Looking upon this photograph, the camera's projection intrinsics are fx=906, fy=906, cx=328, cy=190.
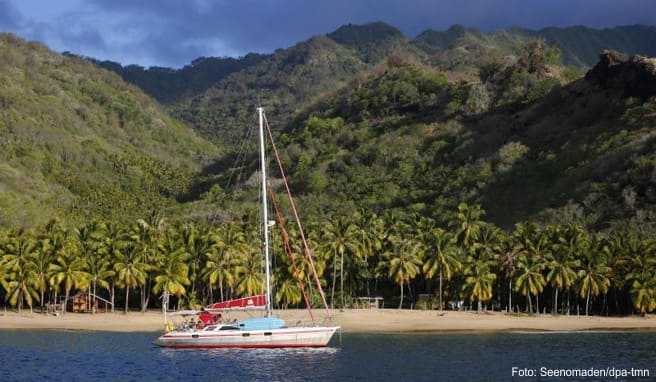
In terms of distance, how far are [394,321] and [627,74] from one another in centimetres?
8688

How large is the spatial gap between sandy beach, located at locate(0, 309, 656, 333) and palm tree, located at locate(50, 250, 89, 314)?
355cm

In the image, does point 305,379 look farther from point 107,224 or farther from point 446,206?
point 446,206

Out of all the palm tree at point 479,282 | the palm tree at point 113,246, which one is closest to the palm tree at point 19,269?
the palm tree at point 113,246

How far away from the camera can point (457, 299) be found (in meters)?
99.4

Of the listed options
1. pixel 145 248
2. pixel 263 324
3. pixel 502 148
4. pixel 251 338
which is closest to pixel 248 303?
pixel 263 324

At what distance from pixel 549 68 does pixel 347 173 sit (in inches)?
2048

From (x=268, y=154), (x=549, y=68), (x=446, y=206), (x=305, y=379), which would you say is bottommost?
(x=305, y=379)

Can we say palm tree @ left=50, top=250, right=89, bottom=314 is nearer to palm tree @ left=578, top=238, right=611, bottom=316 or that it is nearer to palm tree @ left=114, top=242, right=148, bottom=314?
palm tree @ left=114, top=242, right=148, bottom=314

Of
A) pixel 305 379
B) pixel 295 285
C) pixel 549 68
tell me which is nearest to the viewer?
pixel 305 379

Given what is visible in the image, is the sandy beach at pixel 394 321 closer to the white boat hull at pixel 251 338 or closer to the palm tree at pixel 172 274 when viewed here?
the palm tree at pixel 172 274

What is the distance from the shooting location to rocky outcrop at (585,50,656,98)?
148125 mm

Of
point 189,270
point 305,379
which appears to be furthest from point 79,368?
point 189,270

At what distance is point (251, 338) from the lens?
6869cm

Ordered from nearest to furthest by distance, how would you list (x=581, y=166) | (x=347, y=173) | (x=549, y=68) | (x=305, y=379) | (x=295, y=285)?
(x=305, y=379)
(x=295, y=285)
(x=581, y=166)
(x=347, y=173)
(x=549, y=68)
